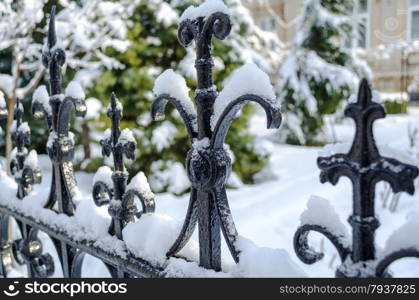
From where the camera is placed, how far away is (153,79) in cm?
543

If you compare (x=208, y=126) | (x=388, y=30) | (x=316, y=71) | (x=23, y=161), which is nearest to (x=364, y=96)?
(x=208, y=126)

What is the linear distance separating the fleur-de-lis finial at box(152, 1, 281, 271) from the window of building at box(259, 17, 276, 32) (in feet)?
58.7

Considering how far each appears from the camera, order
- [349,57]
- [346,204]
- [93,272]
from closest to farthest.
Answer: [93,272] < [346,204] < [349,57]

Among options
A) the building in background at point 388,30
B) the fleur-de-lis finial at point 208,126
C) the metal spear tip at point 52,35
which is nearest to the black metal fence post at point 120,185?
the fleur-de-lis finial at point 208,126

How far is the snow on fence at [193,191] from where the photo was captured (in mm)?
679

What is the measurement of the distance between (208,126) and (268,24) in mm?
18193

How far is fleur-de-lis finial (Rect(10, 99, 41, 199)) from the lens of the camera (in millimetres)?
1427

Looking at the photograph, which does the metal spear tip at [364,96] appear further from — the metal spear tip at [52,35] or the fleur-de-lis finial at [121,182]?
the metal spear tip at [52,35]

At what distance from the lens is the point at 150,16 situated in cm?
559

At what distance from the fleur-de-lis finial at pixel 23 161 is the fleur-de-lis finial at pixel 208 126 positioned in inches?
27.7

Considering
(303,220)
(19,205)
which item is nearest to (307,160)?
(19,205)

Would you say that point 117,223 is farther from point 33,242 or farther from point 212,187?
point 33,242

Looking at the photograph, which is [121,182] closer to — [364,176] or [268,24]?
[364,176]

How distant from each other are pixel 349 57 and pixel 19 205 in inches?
312
